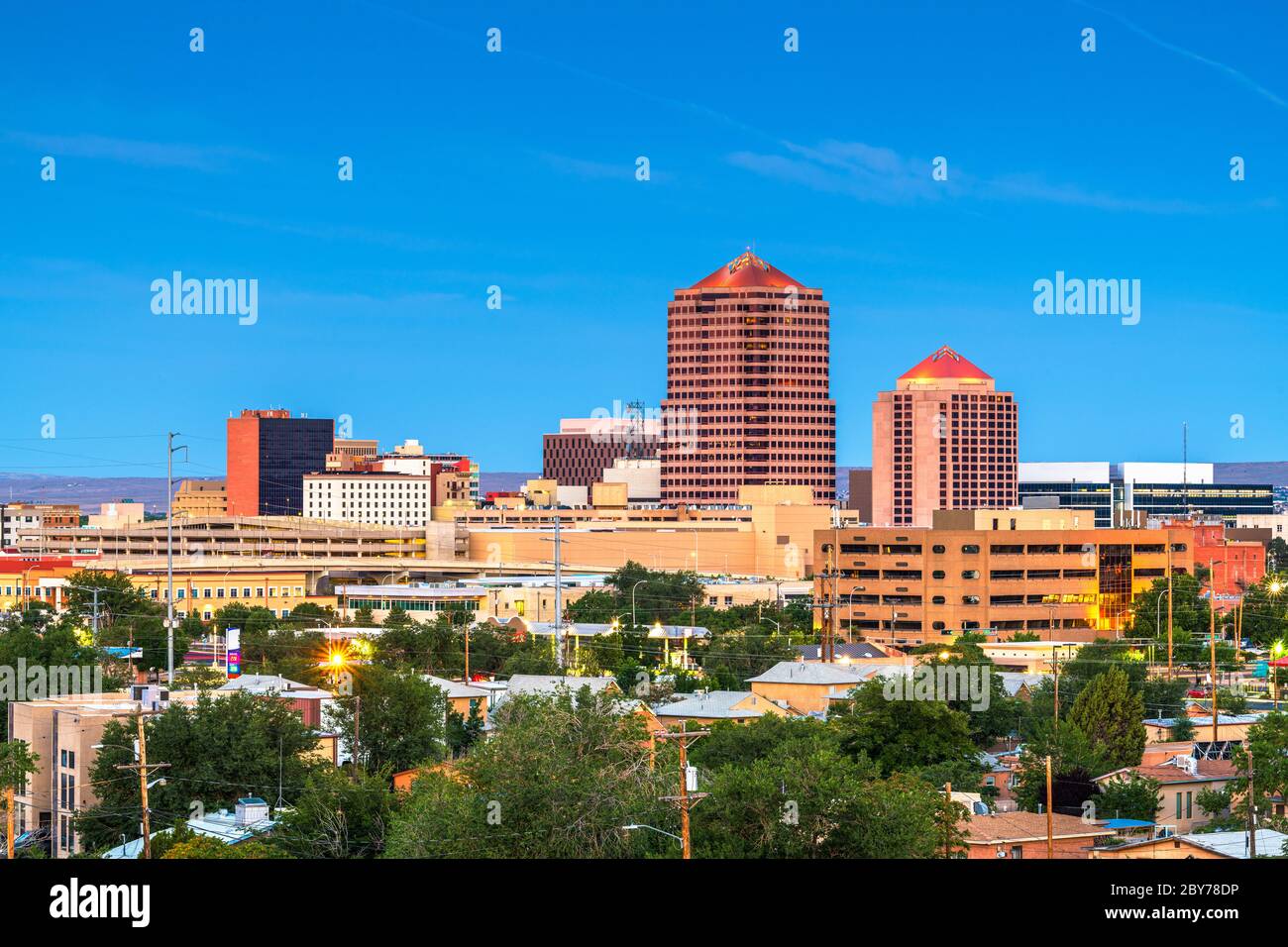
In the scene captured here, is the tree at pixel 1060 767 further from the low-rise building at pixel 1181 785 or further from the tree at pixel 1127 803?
the low-rise building at pixel 1181 785

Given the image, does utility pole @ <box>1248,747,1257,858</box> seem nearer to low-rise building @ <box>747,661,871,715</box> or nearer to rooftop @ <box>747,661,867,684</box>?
low-rise building @ <box>747,661,871,715</box>

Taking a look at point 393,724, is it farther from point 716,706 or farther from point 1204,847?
point 1204,847

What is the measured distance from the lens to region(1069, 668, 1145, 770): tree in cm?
4666

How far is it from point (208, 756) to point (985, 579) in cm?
6646

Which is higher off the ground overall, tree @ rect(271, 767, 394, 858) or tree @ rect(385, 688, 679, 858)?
tree @ rect(385, 688, 679, 858)

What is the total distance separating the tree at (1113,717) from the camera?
46.7 m

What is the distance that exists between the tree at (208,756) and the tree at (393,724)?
2.45 meters

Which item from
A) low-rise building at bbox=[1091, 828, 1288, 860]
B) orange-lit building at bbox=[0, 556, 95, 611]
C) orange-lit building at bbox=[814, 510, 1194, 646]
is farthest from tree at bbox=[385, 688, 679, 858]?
orange-lit building at bbox=[0, 556, 95, 611]

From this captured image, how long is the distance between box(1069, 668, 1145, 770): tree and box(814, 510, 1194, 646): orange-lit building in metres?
47.6

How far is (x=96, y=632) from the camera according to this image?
79250 millimetres

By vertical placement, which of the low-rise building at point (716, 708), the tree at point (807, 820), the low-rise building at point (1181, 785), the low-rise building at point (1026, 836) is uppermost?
the tree at point (807, 820)

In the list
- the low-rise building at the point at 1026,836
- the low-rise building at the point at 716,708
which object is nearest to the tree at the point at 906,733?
the low-rise building at the point at 716,708

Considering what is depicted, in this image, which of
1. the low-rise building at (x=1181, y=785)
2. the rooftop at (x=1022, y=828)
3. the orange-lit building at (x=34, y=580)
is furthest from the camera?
the orange-lit building at (x=34, y=580)
